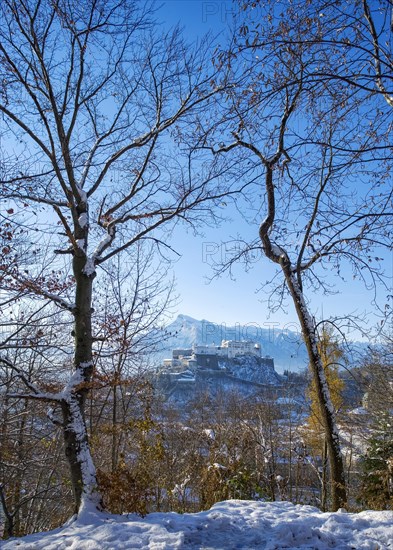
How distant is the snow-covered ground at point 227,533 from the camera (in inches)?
134

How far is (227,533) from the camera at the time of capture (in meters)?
3.69

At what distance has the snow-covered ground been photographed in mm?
3414

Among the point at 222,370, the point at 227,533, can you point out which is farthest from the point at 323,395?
the point at 222,370

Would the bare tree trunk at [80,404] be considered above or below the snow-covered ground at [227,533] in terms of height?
above

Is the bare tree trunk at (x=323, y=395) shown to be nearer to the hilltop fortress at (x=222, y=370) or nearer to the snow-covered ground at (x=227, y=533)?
the snow-covered ground at (x=227, y=533)

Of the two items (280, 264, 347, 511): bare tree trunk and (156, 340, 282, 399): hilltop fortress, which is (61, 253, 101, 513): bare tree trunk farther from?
(156, 340, 282, 399): hilltop fortress

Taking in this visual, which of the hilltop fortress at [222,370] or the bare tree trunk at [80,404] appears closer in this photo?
the bare tree trunk at [80,404]

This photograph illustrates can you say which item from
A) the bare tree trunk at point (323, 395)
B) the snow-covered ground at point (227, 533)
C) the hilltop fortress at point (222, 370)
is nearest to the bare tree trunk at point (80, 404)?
the snow-covered ground at point (227, 533)

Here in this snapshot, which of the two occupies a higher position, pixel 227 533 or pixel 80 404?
pixel 80 404

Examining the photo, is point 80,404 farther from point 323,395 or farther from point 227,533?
point 323,395

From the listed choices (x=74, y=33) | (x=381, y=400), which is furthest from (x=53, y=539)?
(x=381, y=400)

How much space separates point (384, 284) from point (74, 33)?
6594 millimetres

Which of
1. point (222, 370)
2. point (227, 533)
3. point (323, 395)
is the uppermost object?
point (222, 370)

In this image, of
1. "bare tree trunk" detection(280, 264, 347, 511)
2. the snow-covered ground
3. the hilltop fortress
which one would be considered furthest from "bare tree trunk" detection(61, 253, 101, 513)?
the hilltop fortress
